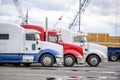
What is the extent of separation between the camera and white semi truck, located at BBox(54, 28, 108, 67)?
1189 inches

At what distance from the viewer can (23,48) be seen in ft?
90.4

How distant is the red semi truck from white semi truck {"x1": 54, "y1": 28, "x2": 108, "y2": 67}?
2.50ft

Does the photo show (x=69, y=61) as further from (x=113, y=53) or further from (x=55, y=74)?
(x=113, y=53)

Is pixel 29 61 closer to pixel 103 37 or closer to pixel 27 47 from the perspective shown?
pixel 27 47

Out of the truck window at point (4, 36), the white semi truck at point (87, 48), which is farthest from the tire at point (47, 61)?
the white semi truck at point (87, 48)

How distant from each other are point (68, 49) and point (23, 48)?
3281mm

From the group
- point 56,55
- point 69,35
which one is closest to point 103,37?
point 69,35

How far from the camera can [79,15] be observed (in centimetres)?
6322

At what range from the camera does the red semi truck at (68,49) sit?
→ 28.7 m

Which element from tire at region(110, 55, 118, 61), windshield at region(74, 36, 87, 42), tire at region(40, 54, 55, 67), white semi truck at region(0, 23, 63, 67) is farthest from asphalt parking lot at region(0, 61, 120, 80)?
tire at region(110, 55, 118, 61)

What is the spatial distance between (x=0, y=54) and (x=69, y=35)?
5694 mm

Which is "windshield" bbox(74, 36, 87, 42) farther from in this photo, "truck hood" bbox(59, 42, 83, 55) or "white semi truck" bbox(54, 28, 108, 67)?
"truck hood" bbox(59, 42, 83, 55)

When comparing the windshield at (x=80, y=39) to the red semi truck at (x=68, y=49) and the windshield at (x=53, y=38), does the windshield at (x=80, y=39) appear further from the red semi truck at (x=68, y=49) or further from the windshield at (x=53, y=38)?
the windshield at (x=53, y=38)

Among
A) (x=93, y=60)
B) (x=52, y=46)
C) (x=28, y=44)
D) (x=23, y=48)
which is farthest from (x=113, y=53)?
(x=23, y=48)
